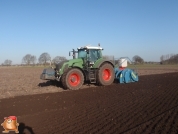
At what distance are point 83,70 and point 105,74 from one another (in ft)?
5.58

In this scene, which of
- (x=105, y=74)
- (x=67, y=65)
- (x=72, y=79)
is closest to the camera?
(x=72, y=79)

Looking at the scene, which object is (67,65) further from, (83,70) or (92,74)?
(92,74)

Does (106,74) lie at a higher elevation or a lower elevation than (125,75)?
higher

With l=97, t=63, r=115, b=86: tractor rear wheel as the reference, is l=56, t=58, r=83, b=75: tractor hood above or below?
above

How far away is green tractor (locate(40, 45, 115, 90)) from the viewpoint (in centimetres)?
1212

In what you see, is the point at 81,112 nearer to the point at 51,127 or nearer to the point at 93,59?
the point at 51,127

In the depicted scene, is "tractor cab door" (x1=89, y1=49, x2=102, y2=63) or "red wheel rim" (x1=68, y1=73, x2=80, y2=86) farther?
"tractor cab door" (x1=89, y1=49, x2=102, y2=63)

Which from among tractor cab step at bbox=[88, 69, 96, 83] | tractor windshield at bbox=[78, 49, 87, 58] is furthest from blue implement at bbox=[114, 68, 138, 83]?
tractor windshield at bbox=[78, 49, 87, 58]

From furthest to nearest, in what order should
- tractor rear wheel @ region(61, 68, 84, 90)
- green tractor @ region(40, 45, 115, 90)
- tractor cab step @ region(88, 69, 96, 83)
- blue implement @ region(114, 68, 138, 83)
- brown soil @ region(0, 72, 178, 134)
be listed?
blue implement @ region(114, 68, 138, 83) → tractor cab step @ region(88, 69, 96, 83) → green tractor @ region(40, 45, 115, 90) → tractor rear wheel @ region(61, 68, 84, 90) → brown soil @ region(0, 72, 178, 134)

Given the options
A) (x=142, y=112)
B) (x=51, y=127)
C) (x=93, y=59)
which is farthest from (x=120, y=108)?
(x=93, y=59)

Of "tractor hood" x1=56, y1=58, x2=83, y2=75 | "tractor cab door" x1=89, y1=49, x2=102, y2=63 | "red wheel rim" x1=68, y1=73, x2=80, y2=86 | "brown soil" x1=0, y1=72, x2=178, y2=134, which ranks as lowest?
"brown soil" x1=0, y1=72, x2=178, y2=134

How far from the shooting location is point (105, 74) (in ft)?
45.3

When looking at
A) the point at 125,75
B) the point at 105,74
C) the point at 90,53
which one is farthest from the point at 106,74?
the point at 90,53

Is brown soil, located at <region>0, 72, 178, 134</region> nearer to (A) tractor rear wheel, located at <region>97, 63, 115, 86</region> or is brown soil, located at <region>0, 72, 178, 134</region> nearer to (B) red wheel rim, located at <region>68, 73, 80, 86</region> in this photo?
(B) red wheel rim, located at <region>68, 73, 80, 86</region>
